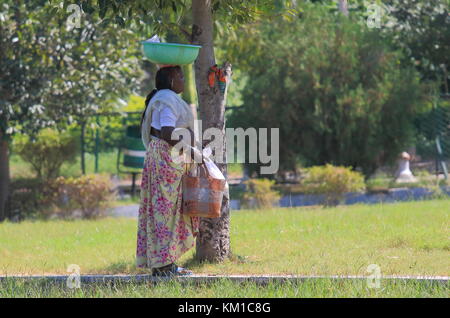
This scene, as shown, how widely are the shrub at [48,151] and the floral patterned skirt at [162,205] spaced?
28.5ft

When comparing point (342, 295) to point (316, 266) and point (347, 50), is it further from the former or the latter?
point (347, 50)

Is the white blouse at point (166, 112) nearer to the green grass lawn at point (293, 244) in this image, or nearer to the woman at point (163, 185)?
the woman at point (163, 185)

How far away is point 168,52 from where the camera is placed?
6.94 m

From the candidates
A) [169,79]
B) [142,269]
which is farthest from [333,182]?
[169,79]

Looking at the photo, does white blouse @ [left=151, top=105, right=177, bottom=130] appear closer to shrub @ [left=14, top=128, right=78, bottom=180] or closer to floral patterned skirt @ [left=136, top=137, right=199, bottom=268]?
floral patterned skirt @ [left=136, top=137, right=199, bottom=268]

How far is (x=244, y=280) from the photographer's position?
649 cm

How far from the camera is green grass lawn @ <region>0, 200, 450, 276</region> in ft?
24.3

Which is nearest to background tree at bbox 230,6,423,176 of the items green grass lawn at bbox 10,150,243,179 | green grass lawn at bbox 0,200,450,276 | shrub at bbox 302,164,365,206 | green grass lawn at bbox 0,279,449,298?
shrub at bbox 302,164,365,206

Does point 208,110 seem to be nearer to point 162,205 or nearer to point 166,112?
point 166,112

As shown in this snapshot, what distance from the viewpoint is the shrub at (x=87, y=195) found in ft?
44.1

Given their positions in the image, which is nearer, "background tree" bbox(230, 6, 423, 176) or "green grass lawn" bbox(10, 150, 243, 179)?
"background tree" bbox(230, 6, 423, 176)

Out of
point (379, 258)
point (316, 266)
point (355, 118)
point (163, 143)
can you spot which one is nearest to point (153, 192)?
point (163, 143)

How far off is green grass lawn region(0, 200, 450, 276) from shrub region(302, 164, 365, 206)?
1344 mm
